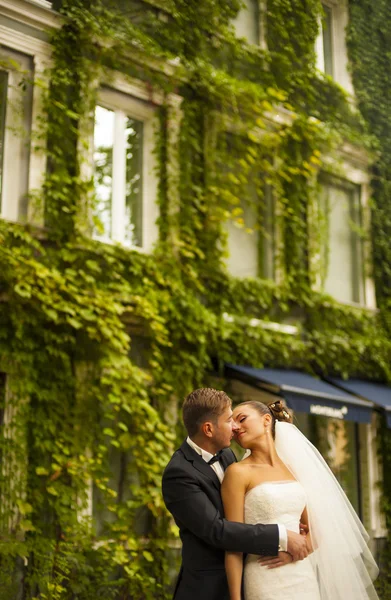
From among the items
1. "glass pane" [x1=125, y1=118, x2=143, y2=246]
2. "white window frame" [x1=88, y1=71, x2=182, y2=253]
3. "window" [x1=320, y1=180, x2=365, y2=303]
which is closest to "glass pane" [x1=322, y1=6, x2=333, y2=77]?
"window" [x1=320, y1=180, x2=365, y2=303]

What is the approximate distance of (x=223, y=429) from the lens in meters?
4.79

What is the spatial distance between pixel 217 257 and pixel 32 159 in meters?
2.87

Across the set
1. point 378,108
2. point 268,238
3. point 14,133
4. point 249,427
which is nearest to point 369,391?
point 268,238

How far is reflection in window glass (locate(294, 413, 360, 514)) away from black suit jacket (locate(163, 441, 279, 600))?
25.3 feet

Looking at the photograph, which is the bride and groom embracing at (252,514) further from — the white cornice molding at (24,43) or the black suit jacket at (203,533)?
the white cornice molding at (24,43)

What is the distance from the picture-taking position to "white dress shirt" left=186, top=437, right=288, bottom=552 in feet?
15.3

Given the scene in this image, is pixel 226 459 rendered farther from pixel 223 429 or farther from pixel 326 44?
pixel 326 44

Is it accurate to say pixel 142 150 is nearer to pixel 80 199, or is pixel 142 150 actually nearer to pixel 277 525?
pixel 80 199

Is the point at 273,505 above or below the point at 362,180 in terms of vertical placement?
below

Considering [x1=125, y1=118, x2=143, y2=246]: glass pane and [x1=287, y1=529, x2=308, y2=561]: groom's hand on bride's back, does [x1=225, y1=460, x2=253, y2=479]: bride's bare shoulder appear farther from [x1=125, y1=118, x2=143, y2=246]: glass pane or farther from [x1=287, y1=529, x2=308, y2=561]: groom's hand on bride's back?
[x1=125, y1=118, x2=143, y2=246]: glass pane

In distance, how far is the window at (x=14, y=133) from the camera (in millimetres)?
9352

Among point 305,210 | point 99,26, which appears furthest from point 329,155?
point 99,26

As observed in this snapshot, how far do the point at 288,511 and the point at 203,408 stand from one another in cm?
74

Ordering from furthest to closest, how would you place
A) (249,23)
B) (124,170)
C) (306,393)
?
(249,23)
(306,393)
(124,170)
